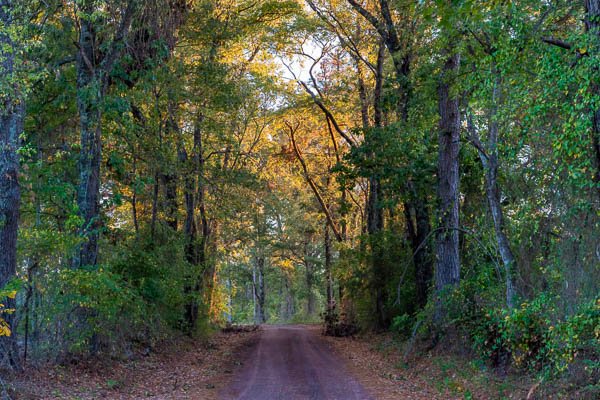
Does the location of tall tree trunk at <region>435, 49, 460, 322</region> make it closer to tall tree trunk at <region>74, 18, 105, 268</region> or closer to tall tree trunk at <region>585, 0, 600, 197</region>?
tall tree trunk at <region>585, 0, 600, 197</region>

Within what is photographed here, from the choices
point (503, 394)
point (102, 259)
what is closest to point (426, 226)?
point (503, 394)

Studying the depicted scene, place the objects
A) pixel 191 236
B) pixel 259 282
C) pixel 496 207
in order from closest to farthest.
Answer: pixel 496 207 < pixel 191 236 < pixel 259 282

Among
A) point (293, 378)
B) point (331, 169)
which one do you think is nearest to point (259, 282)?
point (331, 169)

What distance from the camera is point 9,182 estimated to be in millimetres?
10508

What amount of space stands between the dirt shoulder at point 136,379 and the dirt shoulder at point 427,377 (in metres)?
3.47

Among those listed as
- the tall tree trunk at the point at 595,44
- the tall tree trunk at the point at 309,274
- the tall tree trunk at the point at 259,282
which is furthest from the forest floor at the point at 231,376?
the tall tree trunk at the point at 259,282

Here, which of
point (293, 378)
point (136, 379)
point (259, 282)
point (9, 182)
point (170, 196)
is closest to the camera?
point (9, 182)

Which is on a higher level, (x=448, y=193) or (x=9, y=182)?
(x=448, y=193)

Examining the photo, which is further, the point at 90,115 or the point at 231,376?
the point at 231,376

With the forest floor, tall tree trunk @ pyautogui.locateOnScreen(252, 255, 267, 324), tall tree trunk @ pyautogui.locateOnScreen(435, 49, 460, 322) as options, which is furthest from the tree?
tall tree trunk @ pyautogui.locateOnScreen(252, 255, 267, 324)

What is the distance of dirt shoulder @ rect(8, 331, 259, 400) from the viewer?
9992 millimetres

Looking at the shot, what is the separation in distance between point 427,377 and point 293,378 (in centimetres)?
308

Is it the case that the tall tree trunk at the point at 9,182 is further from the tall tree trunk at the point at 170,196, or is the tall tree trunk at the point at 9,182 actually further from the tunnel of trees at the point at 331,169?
the tall tree trunk at the point at 170,196

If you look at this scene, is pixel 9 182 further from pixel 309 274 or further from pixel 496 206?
pixel 309 274
